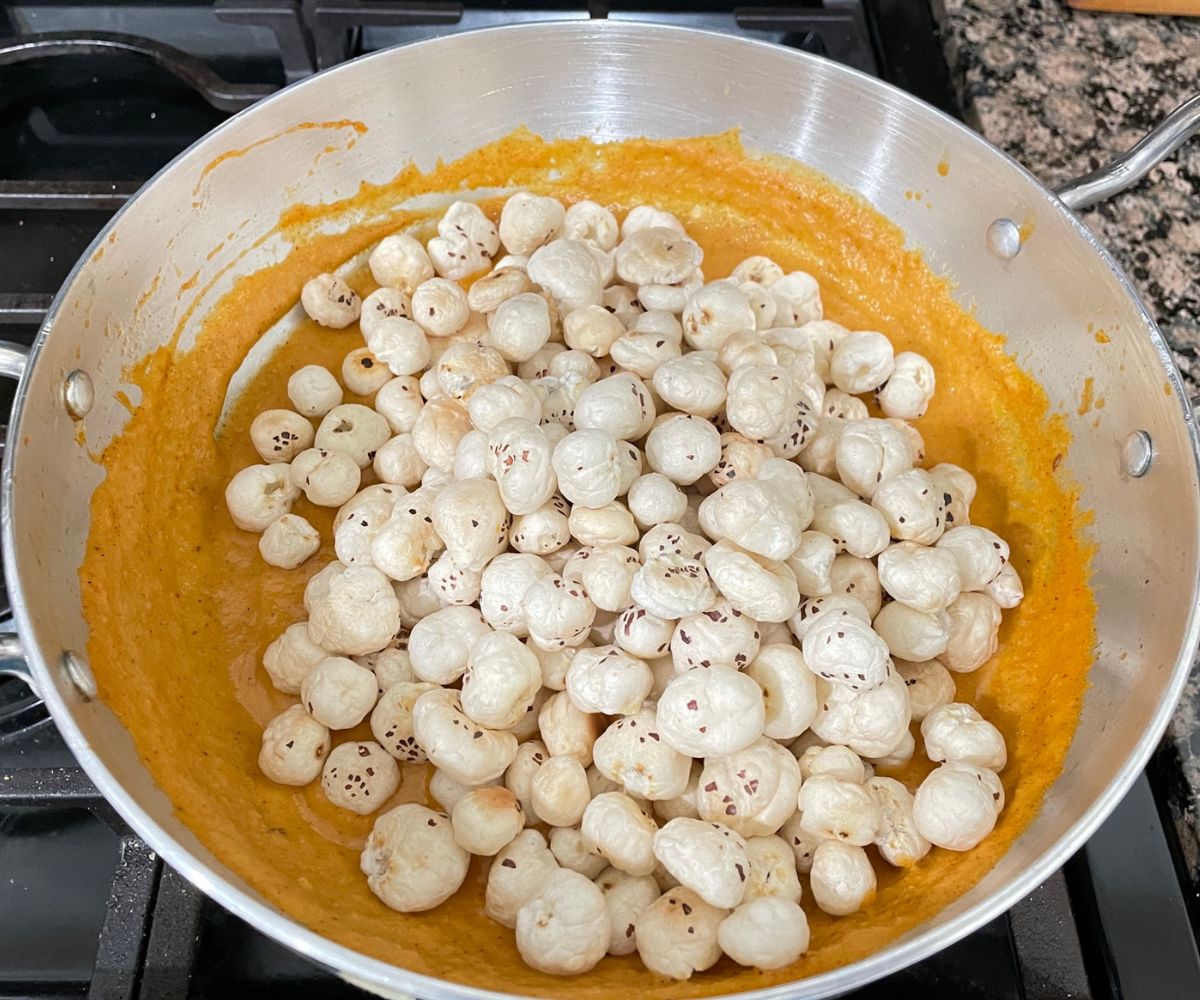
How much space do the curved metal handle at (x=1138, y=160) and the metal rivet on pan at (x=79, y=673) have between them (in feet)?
3.48

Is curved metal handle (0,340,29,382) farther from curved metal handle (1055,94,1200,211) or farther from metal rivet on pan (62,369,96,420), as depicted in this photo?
curved metal handle (1055,94,1200,211)

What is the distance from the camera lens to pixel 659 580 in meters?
0.88

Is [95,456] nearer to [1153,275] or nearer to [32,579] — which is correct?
[32,579]

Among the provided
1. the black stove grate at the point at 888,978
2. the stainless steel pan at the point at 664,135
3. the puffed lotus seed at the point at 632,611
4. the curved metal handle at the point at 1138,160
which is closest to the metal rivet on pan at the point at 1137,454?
the stainless steel pan at the point at 664,135

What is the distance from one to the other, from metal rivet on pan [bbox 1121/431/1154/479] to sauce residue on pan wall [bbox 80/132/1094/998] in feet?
0.26

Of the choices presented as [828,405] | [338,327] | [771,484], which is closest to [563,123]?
[338,327]

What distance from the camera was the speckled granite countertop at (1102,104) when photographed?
1.28 m

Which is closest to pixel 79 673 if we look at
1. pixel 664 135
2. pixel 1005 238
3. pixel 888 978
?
pixel 888 978

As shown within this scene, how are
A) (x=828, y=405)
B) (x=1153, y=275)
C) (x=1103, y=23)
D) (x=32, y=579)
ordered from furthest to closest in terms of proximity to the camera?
(x=1103, y=23)
(x=1153, y=275)
(x=828, y=405)
(x=32, y=579)

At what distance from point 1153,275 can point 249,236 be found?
1.14 metres

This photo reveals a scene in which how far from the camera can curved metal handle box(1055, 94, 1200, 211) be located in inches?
39.5

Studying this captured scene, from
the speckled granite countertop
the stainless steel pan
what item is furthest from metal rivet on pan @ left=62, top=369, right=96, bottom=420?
the speckled granite countertop

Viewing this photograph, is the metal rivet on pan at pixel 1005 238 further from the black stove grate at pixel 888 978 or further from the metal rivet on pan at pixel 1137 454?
the black stove grate at pixel 888 978

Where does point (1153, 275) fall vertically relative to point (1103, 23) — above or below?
below
